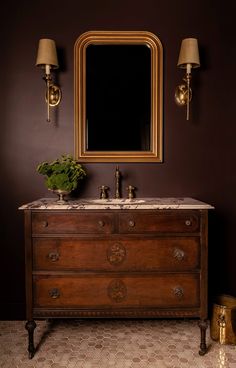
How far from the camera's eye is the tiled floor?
217cm

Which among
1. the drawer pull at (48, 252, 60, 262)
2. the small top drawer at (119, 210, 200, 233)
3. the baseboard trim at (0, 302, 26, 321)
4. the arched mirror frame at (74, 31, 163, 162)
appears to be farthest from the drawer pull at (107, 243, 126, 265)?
the baseboard trim at (0, 302, 26, 321)

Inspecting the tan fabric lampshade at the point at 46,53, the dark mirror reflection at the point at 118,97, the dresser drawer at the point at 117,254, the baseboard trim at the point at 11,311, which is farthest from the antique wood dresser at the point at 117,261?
the tan fabric lampshade at the point at 46,53

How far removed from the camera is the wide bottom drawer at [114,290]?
224 centimetres

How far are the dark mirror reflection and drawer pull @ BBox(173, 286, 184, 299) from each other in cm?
109

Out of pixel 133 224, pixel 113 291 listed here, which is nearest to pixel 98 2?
pixel 133 224

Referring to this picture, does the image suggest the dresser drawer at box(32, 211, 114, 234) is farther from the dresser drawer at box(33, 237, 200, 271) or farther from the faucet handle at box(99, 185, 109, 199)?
the faucet handle at box(99, 185, 109, 199)

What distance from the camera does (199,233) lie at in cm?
223

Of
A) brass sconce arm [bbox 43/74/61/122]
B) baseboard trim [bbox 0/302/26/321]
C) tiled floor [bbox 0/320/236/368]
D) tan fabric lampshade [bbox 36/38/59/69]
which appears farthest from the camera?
baseboard trim [bbox 0/302/26/321]

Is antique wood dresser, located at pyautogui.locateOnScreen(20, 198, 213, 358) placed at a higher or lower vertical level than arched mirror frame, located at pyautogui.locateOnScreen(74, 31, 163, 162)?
lower

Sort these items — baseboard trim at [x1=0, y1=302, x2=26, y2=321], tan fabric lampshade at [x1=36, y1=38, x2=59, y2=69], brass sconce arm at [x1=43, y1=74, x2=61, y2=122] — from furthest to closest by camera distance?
baseboard trim at [x1=0, y1=302, x2=26, y2=321] < brass sconce arm at [x1=43, y1=74, x2=61, y2=122] < tan fabric lampshade at [x1=36, y1=38, x2=59, y2=69]

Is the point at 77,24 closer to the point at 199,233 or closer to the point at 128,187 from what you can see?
the point at 128,187

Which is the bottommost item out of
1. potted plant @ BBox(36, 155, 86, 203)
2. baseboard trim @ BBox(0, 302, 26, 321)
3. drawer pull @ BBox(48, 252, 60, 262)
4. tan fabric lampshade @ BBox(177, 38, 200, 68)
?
baseboard trim @ BBox(0, 302, 26, 321)

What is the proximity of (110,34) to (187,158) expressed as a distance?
3.72ft

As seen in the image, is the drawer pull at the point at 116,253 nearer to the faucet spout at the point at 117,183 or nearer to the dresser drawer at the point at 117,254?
the dresser drawer at the point at 117,254
